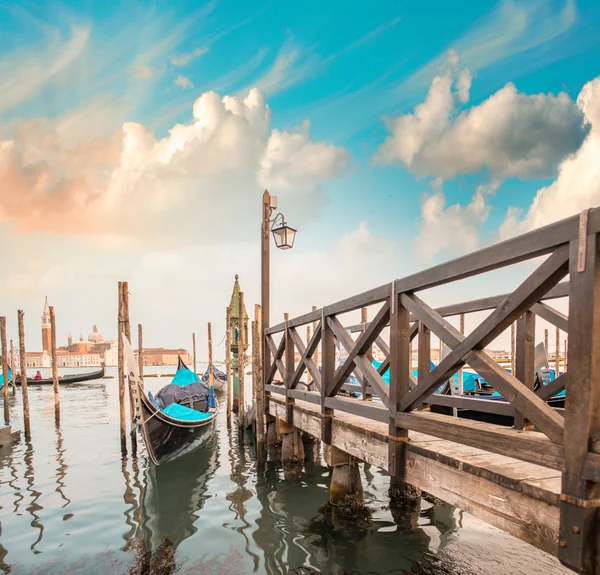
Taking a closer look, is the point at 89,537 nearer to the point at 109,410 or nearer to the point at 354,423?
the point at 354,423

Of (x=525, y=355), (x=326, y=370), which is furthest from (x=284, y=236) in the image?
(x=525, y=355)

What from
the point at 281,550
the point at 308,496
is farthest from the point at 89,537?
the point at 308,496

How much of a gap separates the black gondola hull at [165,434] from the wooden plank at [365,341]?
14.1ft

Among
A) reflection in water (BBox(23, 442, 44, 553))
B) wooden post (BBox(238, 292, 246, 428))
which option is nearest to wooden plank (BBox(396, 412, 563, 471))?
reflection in water (BBox(23, 442, 44, 553))

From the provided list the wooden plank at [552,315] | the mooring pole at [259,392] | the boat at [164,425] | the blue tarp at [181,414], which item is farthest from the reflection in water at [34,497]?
the wooden plank at [552,315]

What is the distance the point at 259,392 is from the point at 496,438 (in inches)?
211

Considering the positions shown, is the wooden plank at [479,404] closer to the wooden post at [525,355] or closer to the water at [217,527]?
the wooden post at [525,355]

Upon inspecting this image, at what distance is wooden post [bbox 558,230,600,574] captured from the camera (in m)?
1.59

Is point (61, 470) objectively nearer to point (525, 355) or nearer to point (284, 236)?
point (284, 236)

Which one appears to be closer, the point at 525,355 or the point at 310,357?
the point at 525,355

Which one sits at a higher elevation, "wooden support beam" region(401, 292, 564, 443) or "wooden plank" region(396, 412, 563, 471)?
"wooden support beam" region(401, 292, 564, 443)

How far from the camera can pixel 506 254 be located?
6.61 ft

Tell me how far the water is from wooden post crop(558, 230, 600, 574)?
2.39 m

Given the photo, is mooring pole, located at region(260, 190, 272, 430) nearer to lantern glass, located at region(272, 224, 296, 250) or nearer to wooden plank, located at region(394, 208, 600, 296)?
lantern glass, located at region(272, 224, 296, 250)
